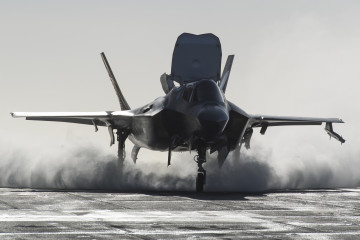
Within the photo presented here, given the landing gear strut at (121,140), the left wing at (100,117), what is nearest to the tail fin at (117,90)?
the left wing at (100,117)

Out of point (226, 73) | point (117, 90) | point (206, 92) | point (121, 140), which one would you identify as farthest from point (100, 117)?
point (206, 92)

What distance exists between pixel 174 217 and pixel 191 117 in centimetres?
1003

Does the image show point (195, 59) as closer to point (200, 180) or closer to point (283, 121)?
point (283, 121)

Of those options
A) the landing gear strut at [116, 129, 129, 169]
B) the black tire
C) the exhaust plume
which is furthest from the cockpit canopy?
the black tire

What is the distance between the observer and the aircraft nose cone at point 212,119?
90.3 ft

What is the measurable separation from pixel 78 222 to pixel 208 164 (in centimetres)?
2006

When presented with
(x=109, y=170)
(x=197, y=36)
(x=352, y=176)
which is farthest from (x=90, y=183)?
(x=352, y=176)

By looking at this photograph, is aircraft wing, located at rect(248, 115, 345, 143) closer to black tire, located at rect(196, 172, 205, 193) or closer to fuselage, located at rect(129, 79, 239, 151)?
fuselage, located at rect(129, 79, 239, 151)

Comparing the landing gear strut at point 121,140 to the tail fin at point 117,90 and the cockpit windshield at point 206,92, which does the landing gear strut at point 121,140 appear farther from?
the cockpit windshield at point 206,92

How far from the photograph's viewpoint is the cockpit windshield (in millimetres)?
28484

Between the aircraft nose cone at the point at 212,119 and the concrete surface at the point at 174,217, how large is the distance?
224 cm

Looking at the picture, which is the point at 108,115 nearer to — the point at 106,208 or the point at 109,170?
the point at 109,170

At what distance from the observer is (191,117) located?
1139 inches

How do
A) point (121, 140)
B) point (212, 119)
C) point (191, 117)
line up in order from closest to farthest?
point (212, 119), point (191, 117), point (121, 140)
